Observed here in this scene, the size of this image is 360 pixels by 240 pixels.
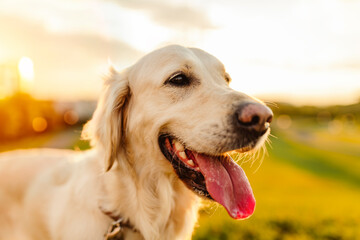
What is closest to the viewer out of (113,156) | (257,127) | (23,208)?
(257,127)

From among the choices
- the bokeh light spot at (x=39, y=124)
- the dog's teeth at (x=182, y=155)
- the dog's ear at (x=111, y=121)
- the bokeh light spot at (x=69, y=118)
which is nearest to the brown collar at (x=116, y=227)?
the dog's ear at (x=111, y=121)

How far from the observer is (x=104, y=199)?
9.48 ft

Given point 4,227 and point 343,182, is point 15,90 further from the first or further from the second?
point 343,182

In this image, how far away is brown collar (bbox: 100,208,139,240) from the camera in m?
2.73

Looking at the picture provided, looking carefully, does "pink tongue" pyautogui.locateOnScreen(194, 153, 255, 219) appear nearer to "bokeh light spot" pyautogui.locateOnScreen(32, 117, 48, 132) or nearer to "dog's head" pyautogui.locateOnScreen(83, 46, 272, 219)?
"dog's head" pyautogui.locateOnScreen(83, 46, 272, 219)

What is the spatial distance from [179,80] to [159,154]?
0.72 metres

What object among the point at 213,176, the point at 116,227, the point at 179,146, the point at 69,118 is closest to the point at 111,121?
the point at 179,146

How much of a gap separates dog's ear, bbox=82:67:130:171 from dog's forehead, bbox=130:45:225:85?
0.66 feet

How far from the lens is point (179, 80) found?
2.92m

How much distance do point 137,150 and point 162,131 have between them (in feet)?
1.02

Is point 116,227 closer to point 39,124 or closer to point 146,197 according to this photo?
point 146,197

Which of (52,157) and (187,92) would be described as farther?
(52,157)

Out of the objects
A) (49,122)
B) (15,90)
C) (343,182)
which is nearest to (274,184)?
(343,182)

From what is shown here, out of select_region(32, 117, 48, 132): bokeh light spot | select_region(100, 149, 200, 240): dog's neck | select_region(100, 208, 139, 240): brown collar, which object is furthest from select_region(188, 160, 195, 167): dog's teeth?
select_region(32, 117, 48, 132): bokeh light spot
